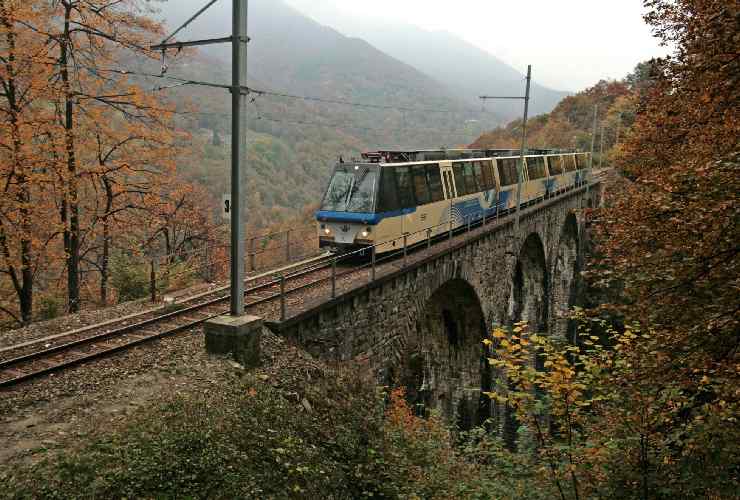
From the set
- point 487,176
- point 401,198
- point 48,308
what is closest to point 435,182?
point 401,198

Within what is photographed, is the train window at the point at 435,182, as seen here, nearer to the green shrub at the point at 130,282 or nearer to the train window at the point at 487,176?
the train window at the point at 487,176

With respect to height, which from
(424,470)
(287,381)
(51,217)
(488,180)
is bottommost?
(424,470)

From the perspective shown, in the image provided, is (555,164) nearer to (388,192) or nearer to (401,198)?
(401,198)

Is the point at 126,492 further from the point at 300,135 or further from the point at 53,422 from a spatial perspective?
the point at 300,135

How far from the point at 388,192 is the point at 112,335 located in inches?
291

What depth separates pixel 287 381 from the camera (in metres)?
8.40

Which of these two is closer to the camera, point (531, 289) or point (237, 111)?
point (237, 111)

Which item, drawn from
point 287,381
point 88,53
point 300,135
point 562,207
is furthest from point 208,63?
point 287,381

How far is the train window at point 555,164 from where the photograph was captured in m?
32.3

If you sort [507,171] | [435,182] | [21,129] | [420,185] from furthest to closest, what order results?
1. [507,171]
2. [435,182]
3. [420,185]
4. [21,129]

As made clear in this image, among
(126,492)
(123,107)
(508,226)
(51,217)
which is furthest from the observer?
(508,226)

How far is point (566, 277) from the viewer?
40500 mm

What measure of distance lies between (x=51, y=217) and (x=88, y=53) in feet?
15.4

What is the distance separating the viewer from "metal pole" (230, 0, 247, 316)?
7.62m
